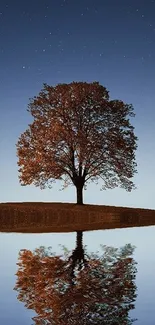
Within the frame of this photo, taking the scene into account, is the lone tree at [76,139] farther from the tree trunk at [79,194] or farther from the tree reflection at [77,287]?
the tree reflection at [77,287]

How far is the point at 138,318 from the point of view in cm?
1102

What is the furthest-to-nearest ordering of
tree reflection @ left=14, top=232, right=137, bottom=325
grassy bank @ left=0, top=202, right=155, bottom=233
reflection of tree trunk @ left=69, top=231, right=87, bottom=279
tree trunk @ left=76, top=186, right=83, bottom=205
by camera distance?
tree trunk @ left=76, top=186, right=83, bottom=205, grassy bank @ left=0, top=202, right=155, bottom=233, reflection of tree trunk @ left=69, top=231, right=87, bottom=279, tree reflection @ left=14, top=232, right=137, bottom=325

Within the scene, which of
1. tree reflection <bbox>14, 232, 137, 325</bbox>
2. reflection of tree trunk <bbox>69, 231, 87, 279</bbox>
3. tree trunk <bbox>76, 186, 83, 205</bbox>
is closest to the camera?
tree reflection <bbox>14, 232, 137, 325</bbox>

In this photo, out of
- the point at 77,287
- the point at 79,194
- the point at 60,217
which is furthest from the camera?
the point at 79,194

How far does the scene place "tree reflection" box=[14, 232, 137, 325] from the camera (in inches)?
441

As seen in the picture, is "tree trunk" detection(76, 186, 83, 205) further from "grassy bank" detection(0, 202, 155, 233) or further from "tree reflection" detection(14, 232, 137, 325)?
"tree reflection" detection(14, 232, 137, 325)

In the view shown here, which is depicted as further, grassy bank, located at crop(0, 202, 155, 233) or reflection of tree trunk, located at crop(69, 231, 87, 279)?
grassy bank, located at crop(0, 202, 155, 233)

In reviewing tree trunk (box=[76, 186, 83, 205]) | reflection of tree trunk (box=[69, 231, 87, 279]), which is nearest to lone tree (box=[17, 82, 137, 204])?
tree trunk (box=[76, 186, 83, 205])

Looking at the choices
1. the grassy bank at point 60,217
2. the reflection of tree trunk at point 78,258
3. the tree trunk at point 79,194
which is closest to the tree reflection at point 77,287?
the reflection of tree trunk at point 78,258

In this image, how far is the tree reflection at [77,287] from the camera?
11195 millimetres

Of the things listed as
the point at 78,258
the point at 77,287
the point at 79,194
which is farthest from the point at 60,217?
the point at 77,287

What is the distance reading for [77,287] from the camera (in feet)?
47.6

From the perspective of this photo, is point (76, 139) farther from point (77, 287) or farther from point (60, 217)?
point (77, 287)

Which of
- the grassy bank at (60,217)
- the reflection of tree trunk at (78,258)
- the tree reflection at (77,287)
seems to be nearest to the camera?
the tree reflection at (77,287)
